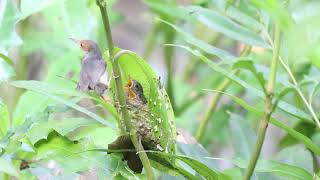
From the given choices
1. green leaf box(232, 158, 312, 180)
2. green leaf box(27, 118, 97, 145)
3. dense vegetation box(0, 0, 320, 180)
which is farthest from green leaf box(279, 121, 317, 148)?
green leaf box(27, 118, 97, 145)

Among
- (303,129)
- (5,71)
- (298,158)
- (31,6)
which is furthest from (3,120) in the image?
(303,129)

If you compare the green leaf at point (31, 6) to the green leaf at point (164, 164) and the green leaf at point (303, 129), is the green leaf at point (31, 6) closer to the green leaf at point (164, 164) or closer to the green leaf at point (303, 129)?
the green leaf at point (164, 164)

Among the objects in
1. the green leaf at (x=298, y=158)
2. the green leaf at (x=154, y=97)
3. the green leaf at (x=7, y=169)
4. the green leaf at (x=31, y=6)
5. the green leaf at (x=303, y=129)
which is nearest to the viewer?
the green leaf at (x=7, y=169)

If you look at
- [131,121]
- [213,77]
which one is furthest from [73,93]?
[213,77]

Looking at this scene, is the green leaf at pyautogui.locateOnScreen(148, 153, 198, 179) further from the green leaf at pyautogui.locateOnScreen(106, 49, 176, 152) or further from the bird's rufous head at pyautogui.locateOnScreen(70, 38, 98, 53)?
the bird's rufous head at pyautogui.locateOnScreen(70, 38, 98, 53)

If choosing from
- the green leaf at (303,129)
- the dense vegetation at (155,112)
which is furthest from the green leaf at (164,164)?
the green leaf at (303,129)

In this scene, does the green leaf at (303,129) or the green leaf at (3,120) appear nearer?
the green leaf at (3,120)
